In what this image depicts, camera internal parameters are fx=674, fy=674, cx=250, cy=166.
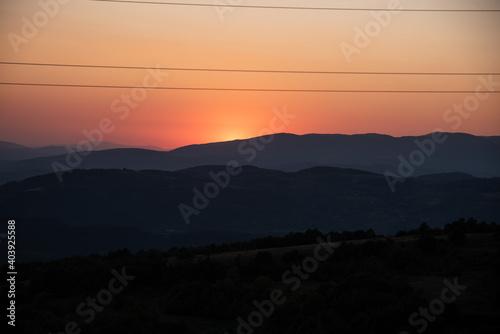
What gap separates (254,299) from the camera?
38.4m

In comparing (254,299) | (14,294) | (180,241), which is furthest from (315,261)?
(180,241)

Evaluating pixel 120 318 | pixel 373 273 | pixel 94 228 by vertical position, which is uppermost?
pixel 94 228

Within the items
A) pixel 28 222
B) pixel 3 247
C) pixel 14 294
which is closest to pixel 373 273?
pixel 14 294

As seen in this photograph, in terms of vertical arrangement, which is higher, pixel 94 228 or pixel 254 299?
pixel 94 228

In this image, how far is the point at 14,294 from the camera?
129 feet

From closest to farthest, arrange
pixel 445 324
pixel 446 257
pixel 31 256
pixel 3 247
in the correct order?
pixel 445 324 → pixel 446 257 → pixel 3 247 → pixel 31 256

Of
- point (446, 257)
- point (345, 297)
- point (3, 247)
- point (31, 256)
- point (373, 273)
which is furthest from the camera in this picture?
point (31, 256)

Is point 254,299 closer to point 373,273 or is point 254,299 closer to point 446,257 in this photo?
point 373,273

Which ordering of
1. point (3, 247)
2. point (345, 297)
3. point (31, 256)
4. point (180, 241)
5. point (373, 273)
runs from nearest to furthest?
point (345, 297)
point (373, 273)
point (3, 247)
point (31, 256)
point (180, 241)

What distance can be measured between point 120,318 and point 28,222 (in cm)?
14136

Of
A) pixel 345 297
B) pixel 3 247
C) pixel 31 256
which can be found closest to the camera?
pixel 345 297

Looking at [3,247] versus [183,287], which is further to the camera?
[3,247]

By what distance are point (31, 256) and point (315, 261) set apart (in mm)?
100112

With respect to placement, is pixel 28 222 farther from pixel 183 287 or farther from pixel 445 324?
pixel 445 324
